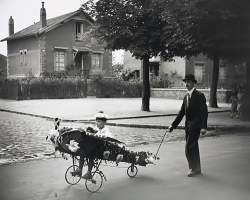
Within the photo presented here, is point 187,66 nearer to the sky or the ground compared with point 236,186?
nearer to the sky

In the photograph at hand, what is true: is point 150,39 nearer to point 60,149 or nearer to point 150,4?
point 150,4

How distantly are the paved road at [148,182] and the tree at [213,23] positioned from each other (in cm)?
651

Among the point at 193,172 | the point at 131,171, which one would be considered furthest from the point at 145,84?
the point at 131,171

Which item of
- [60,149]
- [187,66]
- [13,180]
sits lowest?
[13,180]

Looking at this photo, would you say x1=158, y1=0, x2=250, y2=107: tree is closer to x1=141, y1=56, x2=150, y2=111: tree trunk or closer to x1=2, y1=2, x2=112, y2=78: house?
x1=141, y1=56, x2=150, y2=111: tree trunk

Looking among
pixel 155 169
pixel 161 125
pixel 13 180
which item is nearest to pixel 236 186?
pixel 155 169

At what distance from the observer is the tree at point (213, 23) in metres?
13.0

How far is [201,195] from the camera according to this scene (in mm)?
5059

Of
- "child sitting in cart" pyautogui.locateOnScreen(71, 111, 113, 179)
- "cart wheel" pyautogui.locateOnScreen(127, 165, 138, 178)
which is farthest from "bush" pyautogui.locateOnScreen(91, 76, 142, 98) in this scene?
"child sitting in cart" pyautogui.locateOnScreen(71, 111, 113, 179)

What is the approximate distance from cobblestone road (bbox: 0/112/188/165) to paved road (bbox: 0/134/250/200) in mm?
904

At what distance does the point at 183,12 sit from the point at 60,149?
10.1 metres

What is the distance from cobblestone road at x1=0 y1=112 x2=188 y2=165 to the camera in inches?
318

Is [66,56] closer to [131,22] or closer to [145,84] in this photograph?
[145,84]

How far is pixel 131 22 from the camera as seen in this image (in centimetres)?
1658
